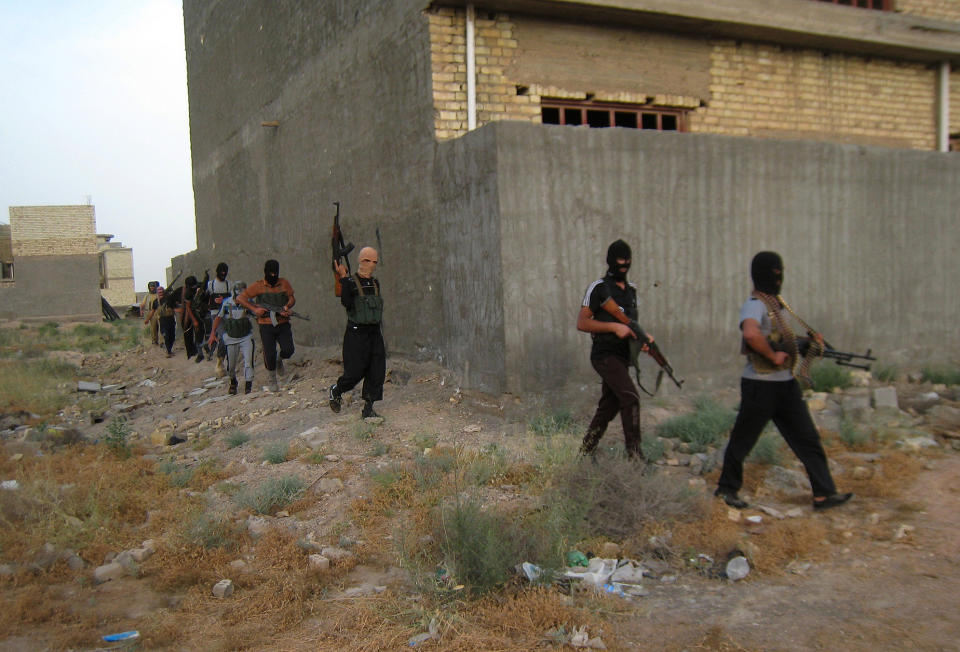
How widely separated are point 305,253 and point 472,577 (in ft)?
26.4

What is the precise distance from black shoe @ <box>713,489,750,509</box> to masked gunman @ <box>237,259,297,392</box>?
5.93m

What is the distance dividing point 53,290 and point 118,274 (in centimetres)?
1822

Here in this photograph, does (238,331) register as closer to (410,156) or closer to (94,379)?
(410,156)

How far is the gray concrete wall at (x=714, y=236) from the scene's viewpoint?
6438mm

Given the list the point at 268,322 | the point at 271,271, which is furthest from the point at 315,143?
the point at 268,322

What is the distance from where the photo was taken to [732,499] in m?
4.61

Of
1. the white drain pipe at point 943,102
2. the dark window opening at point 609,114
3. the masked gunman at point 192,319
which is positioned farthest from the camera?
the masked gunman at point 192,319

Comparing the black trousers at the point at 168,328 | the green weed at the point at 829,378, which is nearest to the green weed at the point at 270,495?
the green weed at the point at 829,378

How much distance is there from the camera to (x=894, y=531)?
4.22m

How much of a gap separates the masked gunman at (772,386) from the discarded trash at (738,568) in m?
0.81

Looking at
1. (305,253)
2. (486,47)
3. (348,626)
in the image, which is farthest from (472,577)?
(305,253)

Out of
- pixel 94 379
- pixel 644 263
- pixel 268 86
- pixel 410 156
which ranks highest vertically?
pixel 268 86

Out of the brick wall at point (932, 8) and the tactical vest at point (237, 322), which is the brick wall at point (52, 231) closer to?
the tactical vest at point (237, 322)

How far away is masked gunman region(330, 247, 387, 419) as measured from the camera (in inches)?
267
